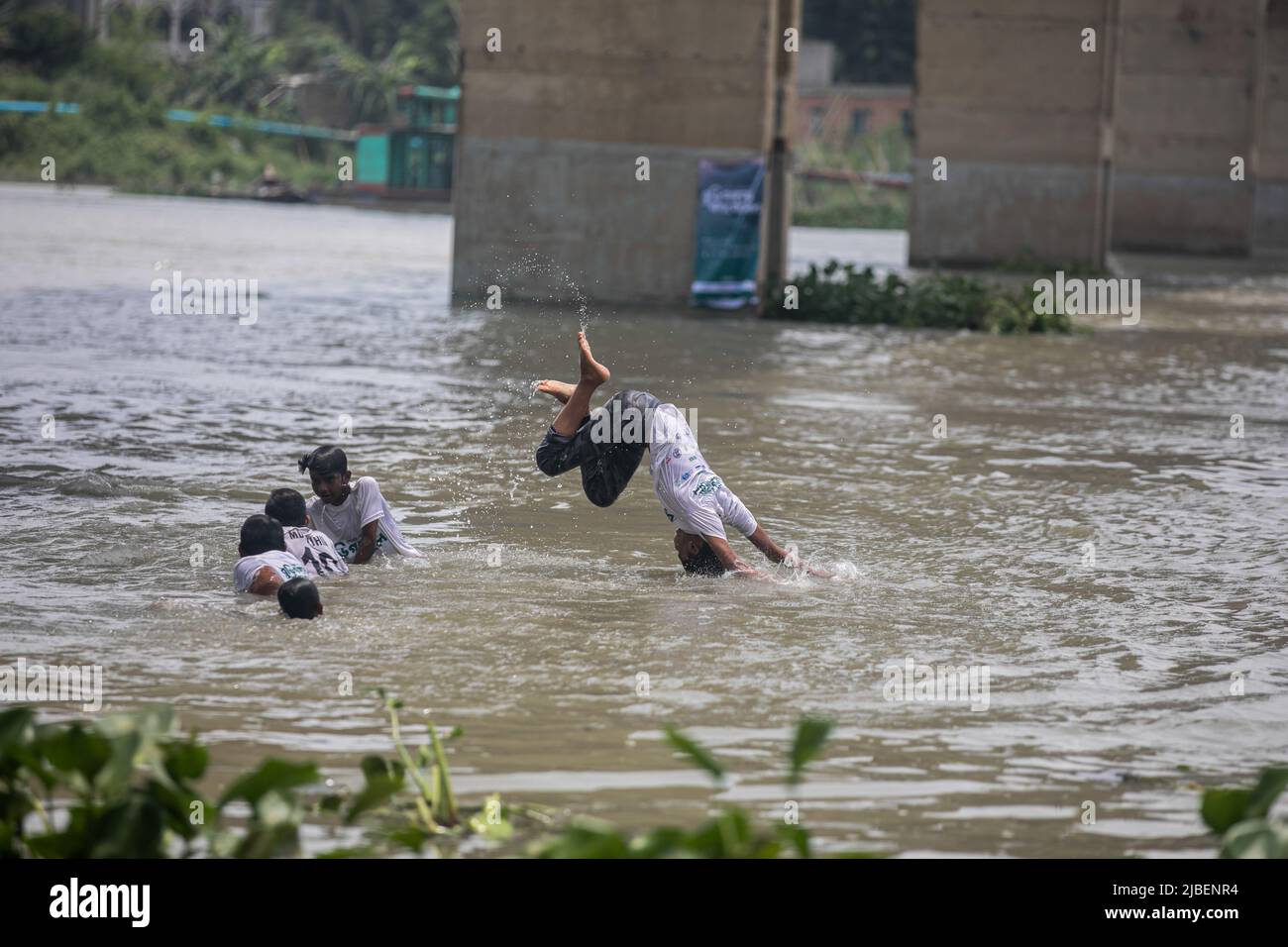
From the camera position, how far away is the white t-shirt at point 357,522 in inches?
372

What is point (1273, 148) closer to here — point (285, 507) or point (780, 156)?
point (780, 156)

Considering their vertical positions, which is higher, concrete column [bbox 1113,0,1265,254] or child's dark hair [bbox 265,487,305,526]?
concrete column [bbox 1113,0,1265,254]

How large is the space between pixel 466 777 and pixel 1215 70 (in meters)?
41.3

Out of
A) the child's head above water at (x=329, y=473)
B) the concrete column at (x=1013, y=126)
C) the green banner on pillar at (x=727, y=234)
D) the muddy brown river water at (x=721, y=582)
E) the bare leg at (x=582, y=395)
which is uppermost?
the concrete column at (x=1013, y=126)

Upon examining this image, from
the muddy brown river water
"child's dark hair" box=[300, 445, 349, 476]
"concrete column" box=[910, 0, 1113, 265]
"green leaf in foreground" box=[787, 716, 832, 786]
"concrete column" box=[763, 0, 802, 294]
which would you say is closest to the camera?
"green leaf in foreground" box=[787, 716, 832, 786]

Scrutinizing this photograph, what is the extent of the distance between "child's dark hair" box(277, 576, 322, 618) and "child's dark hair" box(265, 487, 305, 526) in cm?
105

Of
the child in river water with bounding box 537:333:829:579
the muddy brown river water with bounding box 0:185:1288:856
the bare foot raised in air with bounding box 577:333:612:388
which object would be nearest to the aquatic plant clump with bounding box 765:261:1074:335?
the muddy brown river water with bounding box 0:185:1288:856

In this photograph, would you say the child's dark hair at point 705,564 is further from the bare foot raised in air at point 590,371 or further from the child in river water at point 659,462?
the bare foot raised in air at point 590,371

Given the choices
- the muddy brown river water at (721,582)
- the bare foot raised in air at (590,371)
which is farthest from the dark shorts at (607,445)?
the muddy brown river water at (721,582)

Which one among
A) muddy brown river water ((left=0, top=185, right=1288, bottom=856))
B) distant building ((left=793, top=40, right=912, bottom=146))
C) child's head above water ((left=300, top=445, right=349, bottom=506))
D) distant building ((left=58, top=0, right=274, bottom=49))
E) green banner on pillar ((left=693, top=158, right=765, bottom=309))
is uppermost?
distant building ((left=58, top=0, right=274, bottom=49))

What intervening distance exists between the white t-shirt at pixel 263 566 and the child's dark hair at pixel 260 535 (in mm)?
36

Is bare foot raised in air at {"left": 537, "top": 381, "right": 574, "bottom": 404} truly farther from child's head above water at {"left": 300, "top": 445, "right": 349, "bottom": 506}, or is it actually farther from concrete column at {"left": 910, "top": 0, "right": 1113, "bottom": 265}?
concrete column at {"left": 910, "top": 0, "right": 1113, "bottom": 265}

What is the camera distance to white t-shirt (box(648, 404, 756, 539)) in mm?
9289

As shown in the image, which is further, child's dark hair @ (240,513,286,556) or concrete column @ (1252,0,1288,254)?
concrete column @ (1252,0,1288,254)
